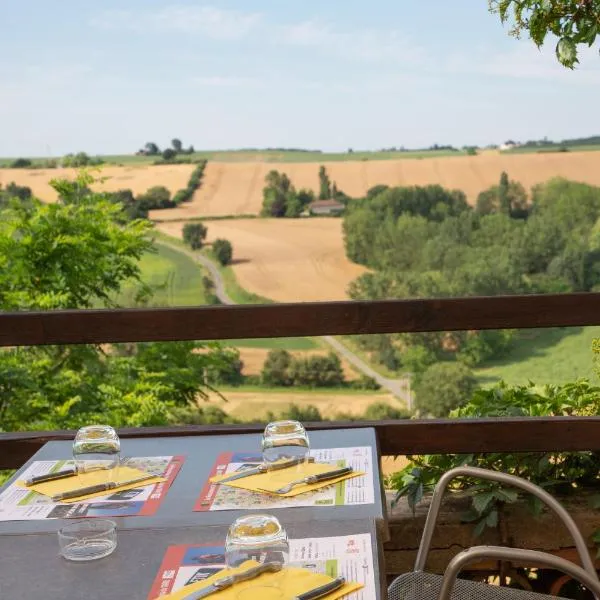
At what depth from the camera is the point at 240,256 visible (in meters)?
8.62

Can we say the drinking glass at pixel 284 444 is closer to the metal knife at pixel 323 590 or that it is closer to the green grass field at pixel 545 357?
the metal knife at pixel 323 590

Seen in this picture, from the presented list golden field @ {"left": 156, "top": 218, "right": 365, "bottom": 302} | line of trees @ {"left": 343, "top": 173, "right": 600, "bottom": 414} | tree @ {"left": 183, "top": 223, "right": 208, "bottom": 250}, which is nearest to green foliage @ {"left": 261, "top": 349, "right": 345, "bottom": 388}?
line of trees @ {"left": 343, "top": 173, "right": 600, "bottom": 414}

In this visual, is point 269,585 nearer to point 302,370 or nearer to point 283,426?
point 283,426

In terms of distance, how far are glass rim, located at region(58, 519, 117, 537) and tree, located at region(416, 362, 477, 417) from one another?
20.0ft

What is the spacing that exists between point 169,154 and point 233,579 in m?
7.60

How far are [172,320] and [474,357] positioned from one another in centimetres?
514

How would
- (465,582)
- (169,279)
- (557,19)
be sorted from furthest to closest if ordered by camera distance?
(169,279), (557,19), (465,582)

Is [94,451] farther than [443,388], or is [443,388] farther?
[443,388]

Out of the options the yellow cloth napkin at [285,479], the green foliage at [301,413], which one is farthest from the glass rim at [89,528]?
the green foliage at [301,413]

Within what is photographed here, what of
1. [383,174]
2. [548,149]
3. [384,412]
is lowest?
[384,412]

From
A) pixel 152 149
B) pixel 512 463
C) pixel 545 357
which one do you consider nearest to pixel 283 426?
pixel 512 463

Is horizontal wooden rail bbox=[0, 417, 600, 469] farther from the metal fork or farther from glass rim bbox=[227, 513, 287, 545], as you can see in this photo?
glass rim bbox=[227, 513, 287, 545]

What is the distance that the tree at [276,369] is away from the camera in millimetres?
8250

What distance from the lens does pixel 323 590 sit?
1293mm
